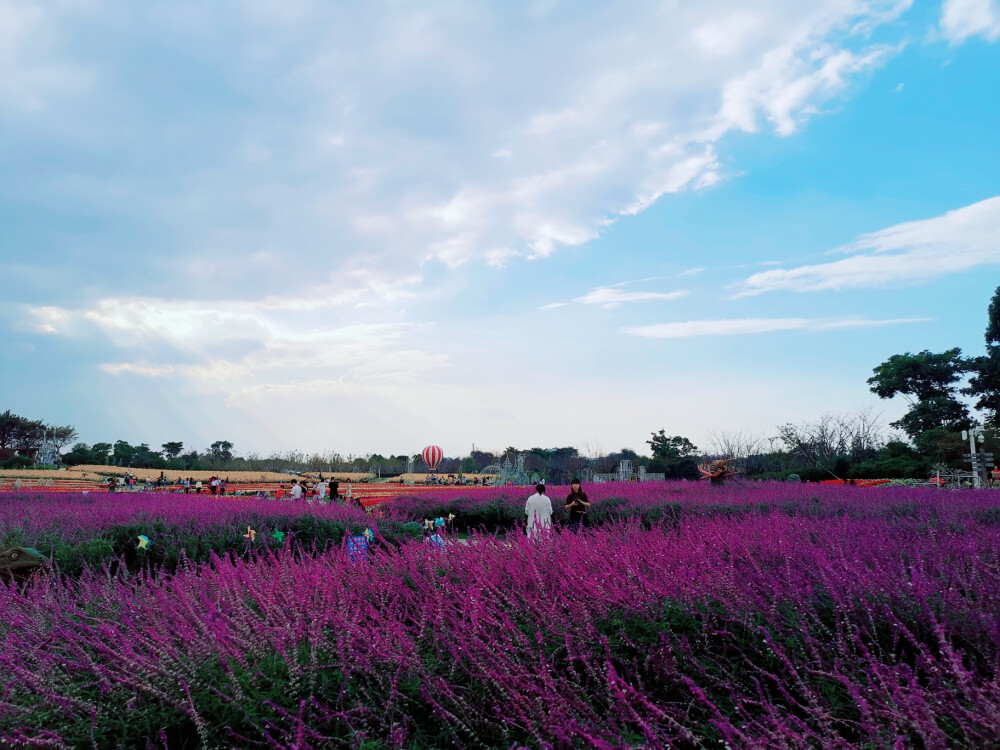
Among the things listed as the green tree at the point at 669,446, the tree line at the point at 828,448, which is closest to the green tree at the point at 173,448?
the tree line at the point at 828,448

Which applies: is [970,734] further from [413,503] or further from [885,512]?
[413,503]

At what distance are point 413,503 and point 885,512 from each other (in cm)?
950

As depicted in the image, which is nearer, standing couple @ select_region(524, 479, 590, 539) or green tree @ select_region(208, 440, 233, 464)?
standing couple @ select_region(524, 479, 590, 539)

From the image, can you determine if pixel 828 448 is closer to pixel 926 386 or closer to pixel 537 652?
pixel 926 386

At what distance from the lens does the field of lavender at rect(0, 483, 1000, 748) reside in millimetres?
2744

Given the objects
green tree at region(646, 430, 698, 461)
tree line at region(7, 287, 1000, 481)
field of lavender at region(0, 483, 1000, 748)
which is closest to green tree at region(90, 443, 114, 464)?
tree line at region(7, 287, 1000, 481)

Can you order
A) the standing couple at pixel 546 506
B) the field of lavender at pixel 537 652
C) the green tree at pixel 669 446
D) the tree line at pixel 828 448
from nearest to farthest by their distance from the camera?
the field of lavender at pixel 537 652
the standing couple at pixel 546 506
the tree line at pixel 828 448
the green tree at pixel 669 446

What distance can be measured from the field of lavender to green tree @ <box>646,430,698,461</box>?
46754 millimetres

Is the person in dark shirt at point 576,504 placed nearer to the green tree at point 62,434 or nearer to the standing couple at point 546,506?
the standing couple at point 546,506

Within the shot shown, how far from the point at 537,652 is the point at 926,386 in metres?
40.8

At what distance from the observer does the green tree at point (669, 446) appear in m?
50.6

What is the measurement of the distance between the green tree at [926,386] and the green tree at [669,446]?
45.7 ft

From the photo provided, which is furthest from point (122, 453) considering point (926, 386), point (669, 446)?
point (926, 386)

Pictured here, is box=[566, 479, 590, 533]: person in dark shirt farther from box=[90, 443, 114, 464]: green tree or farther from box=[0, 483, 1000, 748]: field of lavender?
box=[90, 443, 114, 464]: green tree
